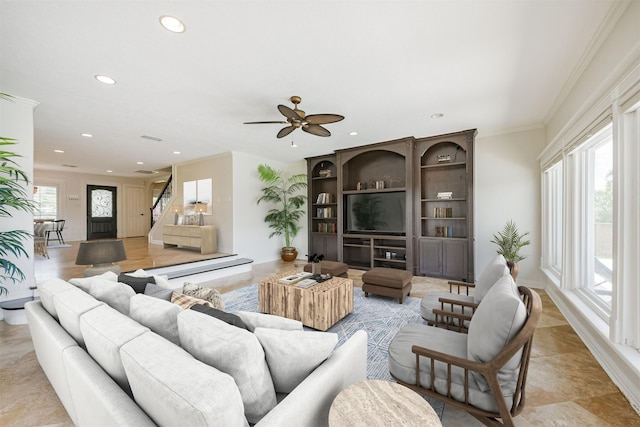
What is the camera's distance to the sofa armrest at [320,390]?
0.89 meters

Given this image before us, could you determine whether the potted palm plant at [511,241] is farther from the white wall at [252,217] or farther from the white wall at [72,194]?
the white wall at [72,194]

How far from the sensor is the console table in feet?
20.4

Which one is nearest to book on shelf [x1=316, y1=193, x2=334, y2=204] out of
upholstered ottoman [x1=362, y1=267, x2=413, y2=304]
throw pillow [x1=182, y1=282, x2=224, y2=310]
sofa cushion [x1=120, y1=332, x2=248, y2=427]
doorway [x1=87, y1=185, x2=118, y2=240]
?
upholstered ottoman [x1=362, y1=267, x2=413, y2=304]

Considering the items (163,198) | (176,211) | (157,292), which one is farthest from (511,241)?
(163,198)

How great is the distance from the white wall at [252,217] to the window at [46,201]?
23.5 feet

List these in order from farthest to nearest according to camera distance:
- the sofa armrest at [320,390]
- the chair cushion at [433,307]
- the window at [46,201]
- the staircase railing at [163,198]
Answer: the staircase railing at [163,198] → the window at [46,201] → the chair cushion at [433,307] → the sofa armrest at [320,390]

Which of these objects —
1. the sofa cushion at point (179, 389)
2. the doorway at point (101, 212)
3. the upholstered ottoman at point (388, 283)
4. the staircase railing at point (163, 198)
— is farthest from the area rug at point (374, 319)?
the doorway at point (101, 212)

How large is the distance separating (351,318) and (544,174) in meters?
3.82

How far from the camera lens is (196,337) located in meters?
1.07

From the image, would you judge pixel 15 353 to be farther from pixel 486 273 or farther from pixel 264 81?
pixel 486 273

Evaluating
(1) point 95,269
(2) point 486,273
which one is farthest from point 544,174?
(1) point 95,269

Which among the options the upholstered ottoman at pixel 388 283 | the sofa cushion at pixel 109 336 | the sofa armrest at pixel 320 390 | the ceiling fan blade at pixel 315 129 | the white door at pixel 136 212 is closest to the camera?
the sofa armrest at pixel 320 390

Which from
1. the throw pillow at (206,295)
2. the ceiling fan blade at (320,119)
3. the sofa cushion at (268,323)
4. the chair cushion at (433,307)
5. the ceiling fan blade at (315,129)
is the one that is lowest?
the chair cushion at (433,307)

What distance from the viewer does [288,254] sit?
658 centimetres
